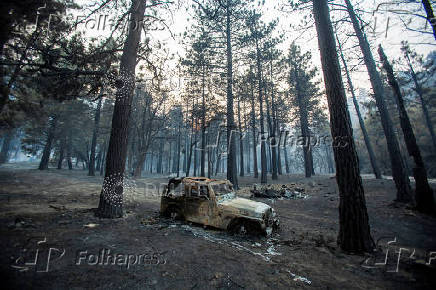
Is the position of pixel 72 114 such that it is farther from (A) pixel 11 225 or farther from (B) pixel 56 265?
(B) pixel 56 265

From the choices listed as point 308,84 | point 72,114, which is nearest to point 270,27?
point 308,84

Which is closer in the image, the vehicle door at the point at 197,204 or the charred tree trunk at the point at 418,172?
the vehicle door at the point at 197,204

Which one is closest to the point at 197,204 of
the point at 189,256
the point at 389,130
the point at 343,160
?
the point at 189,256

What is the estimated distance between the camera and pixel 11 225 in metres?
4.73

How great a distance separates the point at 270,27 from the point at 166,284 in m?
19.6

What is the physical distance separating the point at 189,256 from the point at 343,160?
4.54 meters

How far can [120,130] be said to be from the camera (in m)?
6.86

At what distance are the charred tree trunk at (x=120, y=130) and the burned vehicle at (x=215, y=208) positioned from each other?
5.59ft

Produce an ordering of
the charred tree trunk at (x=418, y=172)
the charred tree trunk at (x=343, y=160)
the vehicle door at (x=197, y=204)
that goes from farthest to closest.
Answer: the charred tree trunk at (x=418, y=172), the vehicle door at (x=197, y=204), the charred tree trunk at (x=343, y=160)

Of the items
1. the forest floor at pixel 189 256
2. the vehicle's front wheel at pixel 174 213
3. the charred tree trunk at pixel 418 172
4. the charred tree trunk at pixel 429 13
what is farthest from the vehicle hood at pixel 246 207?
the charred tree trunk at pixel 429 13

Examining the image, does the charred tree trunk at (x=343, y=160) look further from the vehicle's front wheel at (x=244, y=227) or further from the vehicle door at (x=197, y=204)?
the vehicle door at (x=197, y=204)

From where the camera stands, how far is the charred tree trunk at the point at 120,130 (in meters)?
6.47

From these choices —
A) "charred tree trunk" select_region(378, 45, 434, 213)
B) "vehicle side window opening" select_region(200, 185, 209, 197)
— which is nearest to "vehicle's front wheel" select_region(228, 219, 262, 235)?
"vehicle side window opening" select_region(200, 185, 209, 197)

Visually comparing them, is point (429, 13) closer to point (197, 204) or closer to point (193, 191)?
A: point (193, 191)
